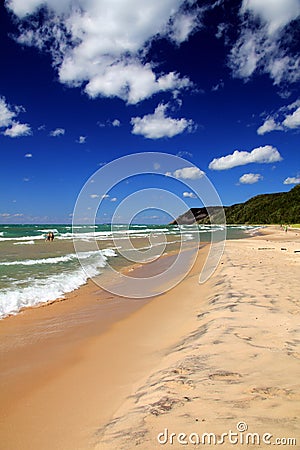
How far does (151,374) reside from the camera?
3889 millimetres

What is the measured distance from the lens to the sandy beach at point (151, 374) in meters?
2.55

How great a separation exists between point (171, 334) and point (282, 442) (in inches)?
142

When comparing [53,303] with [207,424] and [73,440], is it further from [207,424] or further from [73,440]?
[207,424]

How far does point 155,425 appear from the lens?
8.30 ft

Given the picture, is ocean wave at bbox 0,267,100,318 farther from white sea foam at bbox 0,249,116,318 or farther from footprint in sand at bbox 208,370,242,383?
footprint in sand at bbox 208,370,242,383

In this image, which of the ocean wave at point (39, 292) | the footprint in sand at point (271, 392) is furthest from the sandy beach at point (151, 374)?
the ocean wave at point (39, 292)

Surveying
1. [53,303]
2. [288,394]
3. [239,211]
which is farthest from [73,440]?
[239,211]
